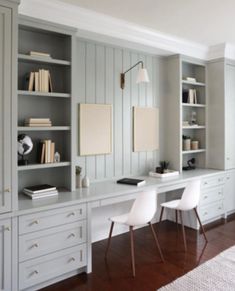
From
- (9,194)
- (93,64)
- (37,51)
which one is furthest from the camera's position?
(93,64)

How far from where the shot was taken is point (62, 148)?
10.3 feet

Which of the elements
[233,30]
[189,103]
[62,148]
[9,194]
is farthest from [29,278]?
[233,30]

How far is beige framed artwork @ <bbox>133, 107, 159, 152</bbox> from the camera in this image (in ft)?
13.0

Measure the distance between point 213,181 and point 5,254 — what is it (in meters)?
3.03

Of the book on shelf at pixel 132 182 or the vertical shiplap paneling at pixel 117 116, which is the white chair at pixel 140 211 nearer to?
the book on shelf at pixel 132 182

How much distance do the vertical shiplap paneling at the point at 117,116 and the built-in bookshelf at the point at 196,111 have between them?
3.94 feet

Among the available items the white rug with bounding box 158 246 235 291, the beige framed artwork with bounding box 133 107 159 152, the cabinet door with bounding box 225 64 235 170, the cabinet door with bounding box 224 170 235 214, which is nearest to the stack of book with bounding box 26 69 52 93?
the beige framed artwork with bounding box 133 107 159 152

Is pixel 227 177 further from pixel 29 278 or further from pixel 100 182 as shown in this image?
pixel 29 278

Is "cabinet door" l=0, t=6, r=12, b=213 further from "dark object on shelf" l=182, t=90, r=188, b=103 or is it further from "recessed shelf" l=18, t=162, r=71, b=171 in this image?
"dark object on shelf" l=182, t=90, r=188, b=103

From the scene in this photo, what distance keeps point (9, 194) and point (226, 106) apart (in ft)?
11.4

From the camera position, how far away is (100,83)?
3.55 metres

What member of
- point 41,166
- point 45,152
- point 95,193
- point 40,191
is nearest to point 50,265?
point 40,191

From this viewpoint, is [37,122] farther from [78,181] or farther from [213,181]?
[213,181]

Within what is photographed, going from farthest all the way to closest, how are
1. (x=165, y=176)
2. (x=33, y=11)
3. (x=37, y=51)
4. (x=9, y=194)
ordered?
1. (x=165, y=176)
2. (x=37, y=51)
3. (x=33, y=11)
4. (x=9, y=194)
